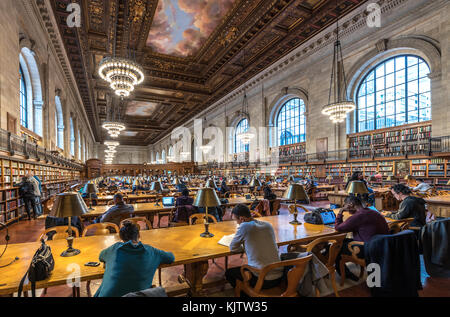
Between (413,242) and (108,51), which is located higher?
(108,51)

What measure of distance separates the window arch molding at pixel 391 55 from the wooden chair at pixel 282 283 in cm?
1108

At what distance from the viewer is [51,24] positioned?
30.2 feet

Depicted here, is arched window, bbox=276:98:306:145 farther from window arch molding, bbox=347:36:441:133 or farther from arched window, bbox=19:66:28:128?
arched window, bbox=19:66:28:128

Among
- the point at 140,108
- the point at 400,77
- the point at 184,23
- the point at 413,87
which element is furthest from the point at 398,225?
the point at 140,108

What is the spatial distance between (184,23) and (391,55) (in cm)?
949

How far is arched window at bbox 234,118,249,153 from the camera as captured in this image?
20877 mm

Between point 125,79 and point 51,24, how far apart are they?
3864mm

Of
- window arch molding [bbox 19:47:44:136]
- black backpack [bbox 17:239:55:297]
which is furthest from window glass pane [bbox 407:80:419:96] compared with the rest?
window arch molding [bbox 19:47:44:136]

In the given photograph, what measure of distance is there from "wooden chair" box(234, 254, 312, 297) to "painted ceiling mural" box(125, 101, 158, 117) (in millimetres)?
21365

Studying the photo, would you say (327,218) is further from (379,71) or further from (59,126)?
(59,126)

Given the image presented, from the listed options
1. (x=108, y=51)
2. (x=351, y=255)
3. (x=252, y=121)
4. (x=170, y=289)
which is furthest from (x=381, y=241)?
(x=252, y=121)

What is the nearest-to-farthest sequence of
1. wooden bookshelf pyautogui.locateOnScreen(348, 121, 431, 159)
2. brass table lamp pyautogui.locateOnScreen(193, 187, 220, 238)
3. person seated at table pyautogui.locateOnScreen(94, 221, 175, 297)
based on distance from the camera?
person seated at table pyautogui.locateOnScreen(94, 221, 175, 297)
brass table lamp pyautogui.locateOnScreen(193, 187, 220, 238)
wooden bookshelf pyautogui.locateOnScreen(348, 121, 431, 159)

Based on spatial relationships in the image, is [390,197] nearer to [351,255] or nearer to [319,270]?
[351,255]

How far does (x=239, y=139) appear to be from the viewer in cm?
2209
